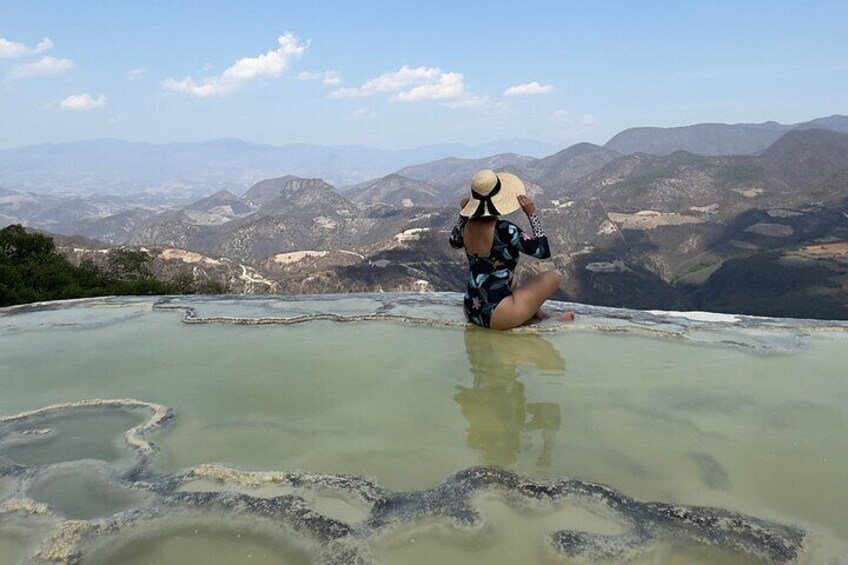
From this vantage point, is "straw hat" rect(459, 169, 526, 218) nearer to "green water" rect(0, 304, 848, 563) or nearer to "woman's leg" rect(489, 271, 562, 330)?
"woman's leg" rect(489, 271, 562, 330)

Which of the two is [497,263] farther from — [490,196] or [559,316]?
[559,316]

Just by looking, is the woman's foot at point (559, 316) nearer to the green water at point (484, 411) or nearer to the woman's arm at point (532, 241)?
the green water at point (484, 411)

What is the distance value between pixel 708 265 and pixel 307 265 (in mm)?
61385

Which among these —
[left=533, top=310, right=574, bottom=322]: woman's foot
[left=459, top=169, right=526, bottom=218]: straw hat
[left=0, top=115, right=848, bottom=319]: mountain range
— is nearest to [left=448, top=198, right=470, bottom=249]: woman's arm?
[left=459, top=169, right=526, bottom=218]: straw hat

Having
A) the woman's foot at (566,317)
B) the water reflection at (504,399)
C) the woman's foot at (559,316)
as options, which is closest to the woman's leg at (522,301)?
the water reflection at (504,399)

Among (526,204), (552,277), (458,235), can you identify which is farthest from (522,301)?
(526,204)

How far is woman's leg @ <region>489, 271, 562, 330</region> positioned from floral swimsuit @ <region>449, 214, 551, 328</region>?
0.23 feet

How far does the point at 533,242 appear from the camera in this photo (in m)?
5.67

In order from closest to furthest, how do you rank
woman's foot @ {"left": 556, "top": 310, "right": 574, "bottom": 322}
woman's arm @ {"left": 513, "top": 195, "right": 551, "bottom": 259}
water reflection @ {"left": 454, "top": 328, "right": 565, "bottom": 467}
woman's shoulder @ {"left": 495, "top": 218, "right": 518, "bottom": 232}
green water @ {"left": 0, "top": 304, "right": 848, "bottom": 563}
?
green water @ {"left": 0, "top": 304, "right": 848, "bottom": 563} < water reflection @ {"left": 454, "top": 328, "right": 565, "bottom": 467} < woman's arm @ {"left": 513, "top": 195, "right": 551, "bottom": 259} < woman's shoulder @ {"left": 495, "top": 218, "right": 518, "bottom": 232} < woman's foot @ {"left": 556, "top": 310, "right": 574, "bottom": 322}

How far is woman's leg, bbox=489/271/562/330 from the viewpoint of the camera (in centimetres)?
602

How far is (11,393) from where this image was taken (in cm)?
478

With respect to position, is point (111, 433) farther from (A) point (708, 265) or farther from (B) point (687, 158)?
(B) point (687, 158)

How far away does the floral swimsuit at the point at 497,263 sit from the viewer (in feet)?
18.8

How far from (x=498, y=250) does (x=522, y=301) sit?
0.62 m
